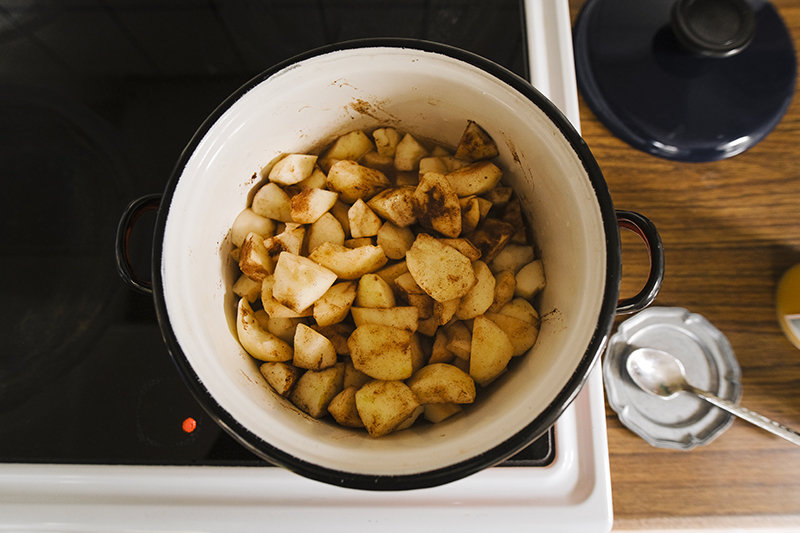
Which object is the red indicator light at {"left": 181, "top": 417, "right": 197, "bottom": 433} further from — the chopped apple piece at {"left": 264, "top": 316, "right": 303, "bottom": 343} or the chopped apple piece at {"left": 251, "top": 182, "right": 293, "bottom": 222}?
the chopped apple piece at {"left": 251, "top": 182, "right": 293, "bottom": 222}

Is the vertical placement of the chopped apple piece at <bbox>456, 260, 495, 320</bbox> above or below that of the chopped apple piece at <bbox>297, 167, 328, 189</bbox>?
below

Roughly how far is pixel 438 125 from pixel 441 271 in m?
0.25

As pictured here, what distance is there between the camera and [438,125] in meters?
0.69

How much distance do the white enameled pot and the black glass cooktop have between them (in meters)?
0.21

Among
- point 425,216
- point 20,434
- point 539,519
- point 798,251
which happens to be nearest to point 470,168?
point 425,216

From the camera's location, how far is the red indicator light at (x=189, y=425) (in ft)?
2.25

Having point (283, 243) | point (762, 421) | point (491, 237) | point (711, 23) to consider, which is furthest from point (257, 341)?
point (711, 23)

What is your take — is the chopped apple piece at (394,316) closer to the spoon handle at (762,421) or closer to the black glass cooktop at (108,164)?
the black glass cooktop at (108,164)

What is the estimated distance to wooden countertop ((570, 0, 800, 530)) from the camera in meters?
0.74

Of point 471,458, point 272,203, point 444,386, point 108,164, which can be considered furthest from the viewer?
point 108,164

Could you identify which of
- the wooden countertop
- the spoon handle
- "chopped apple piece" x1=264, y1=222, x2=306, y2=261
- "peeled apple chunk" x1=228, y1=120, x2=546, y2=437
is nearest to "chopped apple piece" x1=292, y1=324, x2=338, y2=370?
"peeled apple chunk" x1=228, y1=120, x2=546, y2=437

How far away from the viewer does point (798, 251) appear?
0.83 m

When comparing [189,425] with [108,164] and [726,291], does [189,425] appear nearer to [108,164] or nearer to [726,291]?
[108,164]

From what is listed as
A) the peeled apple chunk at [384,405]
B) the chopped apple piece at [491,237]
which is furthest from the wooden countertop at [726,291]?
the peeled apple chunk at [384,405]
